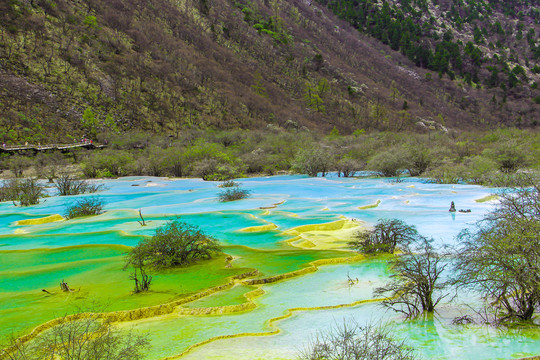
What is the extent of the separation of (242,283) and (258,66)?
2593 inches

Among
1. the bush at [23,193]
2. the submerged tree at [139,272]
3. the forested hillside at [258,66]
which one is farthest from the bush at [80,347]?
the forested hillside at [258,66]

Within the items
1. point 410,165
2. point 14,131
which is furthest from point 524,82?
point 14,131

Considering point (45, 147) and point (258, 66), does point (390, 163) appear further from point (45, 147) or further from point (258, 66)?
point (258, 66)

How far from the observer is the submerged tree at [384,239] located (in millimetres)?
9234

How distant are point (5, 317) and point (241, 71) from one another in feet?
204

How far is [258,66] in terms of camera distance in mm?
69250

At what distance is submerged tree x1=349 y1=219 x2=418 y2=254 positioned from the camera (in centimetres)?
923

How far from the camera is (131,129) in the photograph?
45656 mm

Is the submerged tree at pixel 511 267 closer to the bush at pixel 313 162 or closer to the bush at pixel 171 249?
the bush at pixel 171 249

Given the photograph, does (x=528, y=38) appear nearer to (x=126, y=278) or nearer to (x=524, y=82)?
(x=524, y=82)

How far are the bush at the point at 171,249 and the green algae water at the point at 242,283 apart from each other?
0.99 ft

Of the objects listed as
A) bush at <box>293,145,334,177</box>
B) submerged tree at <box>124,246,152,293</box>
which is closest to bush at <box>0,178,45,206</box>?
submerged tree at <box>124,246,152,293</box>

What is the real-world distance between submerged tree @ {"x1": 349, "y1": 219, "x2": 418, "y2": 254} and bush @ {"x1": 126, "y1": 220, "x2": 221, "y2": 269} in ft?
11.1

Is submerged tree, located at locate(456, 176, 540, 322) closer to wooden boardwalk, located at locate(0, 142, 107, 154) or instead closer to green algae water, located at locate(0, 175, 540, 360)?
green algae water, located at locate(0, 175, 540, 360)
